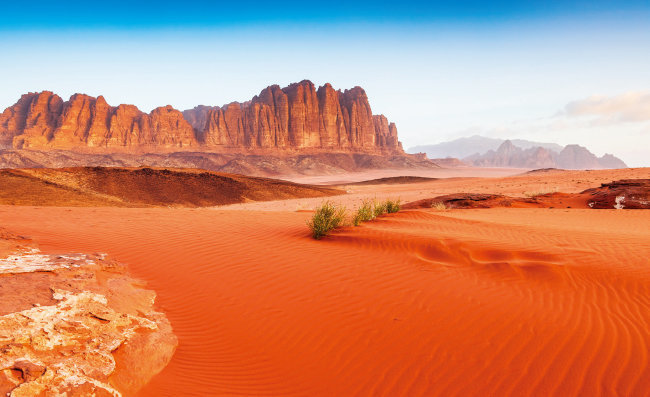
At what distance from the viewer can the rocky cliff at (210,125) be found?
105m

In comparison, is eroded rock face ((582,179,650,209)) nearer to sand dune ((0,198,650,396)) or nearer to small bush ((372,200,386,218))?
sand dune ((0,198,650,396))

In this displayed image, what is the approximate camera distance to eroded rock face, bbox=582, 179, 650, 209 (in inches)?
583

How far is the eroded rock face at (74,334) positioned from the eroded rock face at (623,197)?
17702 mm

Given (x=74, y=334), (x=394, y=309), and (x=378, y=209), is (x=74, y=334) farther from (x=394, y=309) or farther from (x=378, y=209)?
(x=378, y=209)

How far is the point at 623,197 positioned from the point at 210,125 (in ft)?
398

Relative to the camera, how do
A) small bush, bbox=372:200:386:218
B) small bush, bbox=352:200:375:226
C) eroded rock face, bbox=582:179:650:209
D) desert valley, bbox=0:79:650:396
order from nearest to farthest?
desert valley, bbox=0:79:650:396, small bush, bbox=352:200:375:226, small bush, bbox=372:200:386:218, eroded rock face, bbox=582:179:650:209

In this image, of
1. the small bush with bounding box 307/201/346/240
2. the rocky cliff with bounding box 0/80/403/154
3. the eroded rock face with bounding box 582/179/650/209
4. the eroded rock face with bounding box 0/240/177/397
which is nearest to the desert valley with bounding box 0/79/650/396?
the eroded rock face with bounding box 0/240/177/397

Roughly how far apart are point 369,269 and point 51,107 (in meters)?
136

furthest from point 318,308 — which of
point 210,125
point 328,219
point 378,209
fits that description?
point 210,125

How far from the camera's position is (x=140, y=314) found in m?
4.11

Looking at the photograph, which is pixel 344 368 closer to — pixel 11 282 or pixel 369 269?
pixel 369 269

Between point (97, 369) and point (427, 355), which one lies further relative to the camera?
point (427, 355)

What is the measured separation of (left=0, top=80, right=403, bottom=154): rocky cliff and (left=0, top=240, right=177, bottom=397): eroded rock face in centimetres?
11847

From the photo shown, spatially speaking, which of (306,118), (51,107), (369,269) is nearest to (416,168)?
(306,118)
